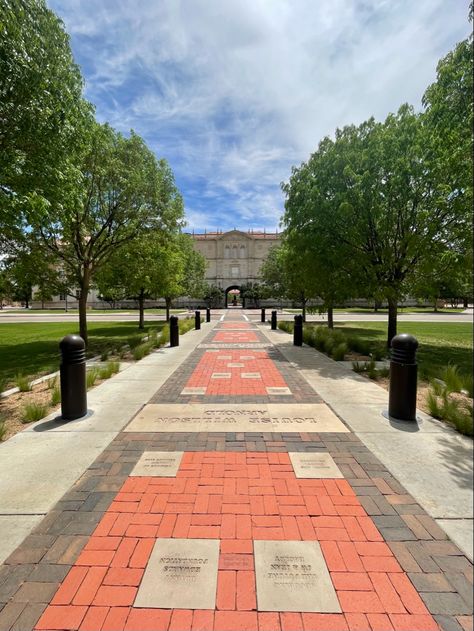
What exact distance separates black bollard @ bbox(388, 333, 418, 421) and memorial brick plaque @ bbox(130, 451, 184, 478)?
3.35 m

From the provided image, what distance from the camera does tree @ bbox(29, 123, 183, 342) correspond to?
1262cm

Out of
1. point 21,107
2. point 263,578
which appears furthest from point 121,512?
point 21,107

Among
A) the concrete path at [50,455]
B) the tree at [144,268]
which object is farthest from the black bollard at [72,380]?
the tree at [144,268]

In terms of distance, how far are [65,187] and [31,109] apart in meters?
1.38

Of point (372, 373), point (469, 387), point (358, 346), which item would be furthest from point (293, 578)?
point (358, 346)

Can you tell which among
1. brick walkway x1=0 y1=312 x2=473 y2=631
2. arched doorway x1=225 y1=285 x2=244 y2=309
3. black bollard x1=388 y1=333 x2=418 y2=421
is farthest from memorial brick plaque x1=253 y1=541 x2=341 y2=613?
arched doorway x1=225 y1=285 x2=244 y2=309

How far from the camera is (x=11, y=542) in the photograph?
272 centimetres

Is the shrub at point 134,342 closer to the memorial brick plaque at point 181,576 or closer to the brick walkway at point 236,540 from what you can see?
→ the brick walkway at point 236,540

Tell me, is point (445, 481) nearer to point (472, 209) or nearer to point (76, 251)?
point (472, 209)

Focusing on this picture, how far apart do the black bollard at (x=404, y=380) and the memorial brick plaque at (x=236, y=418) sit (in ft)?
3.13

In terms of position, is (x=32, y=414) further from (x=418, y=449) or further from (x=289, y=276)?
(x=289, y=276)

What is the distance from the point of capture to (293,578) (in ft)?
7.75

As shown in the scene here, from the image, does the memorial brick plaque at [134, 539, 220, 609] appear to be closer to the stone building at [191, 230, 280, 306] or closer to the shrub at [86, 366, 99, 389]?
the shrub at [86, 366, 99, 389]

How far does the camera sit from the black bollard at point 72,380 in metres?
5.47
